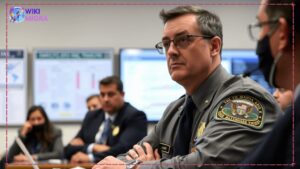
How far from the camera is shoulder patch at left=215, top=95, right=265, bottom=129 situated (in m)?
1.38

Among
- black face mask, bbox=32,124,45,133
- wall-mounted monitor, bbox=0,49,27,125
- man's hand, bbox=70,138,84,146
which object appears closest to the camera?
man's hand, bbox=70,138,84,146

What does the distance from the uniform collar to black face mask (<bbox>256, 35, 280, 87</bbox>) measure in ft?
1.55

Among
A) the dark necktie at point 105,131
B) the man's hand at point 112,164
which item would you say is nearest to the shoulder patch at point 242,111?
the man's hand at point 112,164

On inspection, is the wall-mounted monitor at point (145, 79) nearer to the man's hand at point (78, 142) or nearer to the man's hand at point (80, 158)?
the man's hand at point (78, 142)

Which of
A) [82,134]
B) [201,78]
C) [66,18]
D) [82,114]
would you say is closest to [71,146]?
Answer: [82,134]

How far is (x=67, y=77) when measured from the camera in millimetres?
4746

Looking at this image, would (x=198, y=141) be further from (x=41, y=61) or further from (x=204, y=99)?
(x=41, y=61)

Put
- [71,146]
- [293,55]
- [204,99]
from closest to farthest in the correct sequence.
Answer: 1. [293,55]
2. [204,99]
3. [71,146]

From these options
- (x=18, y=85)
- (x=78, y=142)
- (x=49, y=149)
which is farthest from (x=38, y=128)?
(x=18, y=85)

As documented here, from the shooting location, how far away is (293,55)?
99cm

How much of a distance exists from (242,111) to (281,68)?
0.38 m

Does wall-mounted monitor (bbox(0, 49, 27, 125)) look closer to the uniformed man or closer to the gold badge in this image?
the gold badge

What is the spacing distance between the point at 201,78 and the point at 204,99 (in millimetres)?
79

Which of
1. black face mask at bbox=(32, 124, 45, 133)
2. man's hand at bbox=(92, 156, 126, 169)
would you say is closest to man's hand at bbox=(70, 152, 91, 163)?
black face mask at bbox=(32, 124, 45, 133)
